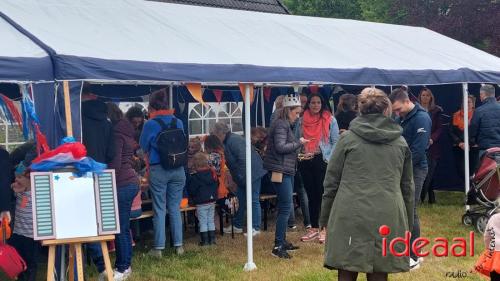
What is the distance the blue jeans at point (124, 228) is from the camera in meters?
5.85

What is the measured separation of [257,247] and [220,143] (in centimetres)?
136

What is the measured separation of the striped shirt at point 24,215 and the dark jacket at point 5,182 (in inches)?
12.4

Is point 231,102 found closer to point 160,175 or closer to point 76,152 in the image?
point 160,175

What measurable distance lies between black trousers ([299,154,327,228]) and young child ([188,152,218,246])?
103 cm

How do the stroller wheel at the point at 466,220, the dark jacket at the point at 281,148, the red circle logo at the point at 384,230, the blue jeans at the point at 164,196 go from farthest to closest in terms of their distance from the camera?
1. the stroller wheel at the point at 466,220
2. the blue jeans at the point at 164,196
3. the dark jacket at the point at 281,148
4. the red circle logo at the point at 384,230

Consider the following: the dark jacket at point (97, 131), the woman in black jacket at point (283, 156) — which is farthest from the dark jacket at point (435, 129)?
the dark jacket at point (97, 131)

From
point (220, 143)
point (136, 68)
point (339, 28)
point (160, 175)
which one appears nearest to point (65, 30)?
point (136, 68)

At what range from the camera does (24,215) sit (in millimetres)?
5641

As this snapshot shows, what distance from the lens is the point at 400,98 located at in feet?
19.2

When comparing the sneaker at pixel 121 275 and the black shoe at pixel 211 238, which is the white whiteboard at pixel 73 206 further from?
the black shoe at pixel 211 238

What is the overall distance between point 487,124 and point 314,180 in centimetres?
280

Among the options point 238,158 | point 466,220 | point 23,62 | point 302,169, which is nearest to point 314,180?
point 302,169

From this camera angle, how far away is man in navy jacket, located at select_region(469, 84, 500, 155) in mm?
8617

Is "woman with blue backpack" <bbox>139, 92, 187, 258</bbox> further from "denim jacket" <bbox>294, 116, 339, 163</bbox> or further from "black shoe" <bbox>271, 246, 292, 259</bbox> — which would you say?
"denim jacket" <bbox>294, 116, 339, 163</bbox>
